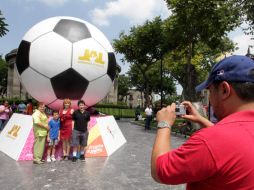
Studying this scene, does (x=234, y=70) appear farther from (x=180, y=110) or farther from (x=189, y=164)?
(x=180, y=110)

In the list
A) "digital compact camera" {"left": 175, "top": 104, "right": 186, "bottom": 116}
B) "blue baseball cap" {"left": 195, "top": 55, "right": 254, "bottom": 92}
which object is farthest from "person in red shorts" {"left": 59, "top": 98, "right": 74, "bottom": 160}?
"blue baseball cap" {"left": 195, "top": 55, "right": 254, "bottom": 92}

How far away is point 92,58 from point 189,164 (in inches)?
319

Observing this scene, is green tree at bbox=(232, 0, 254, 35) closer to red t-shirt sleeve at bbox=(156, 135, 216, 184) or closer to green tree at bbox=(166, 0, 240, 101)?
green tree at bbox=(166, 0, 240, 101)

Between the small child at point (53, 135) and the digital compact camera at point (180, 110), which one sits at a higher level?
the digital compact camera at point (180, 110)

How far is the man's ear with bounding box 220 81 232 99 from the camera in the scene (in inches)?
69.1

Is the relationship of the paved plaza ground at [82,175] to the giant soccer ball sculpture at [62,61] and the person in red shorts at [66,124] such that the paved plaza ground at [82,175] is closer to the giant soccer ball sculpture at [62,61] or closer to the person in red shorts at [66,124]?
the person in red shorts at [66,124]

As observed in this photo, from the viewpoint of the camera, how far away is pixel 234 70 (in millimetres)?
1752

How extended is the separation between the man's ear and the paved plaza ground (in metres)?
4.84

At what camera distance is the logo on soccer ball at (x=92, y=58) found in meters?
9.29

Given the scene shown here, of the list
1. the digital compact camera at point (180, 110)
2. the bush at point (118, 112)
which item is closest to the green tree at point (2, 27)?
the digital compact camera at point (180, 110)

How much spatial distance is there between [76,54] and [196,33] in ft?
46.0

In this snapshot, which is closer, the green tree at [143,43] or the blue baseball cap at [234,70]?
the blue baseball cap at [234,70]

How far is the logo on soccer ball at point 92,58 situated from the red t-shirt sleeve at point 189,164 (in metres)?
7.81

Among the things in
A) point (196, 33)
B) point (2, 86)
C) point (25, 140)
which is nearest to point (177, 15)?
point (196, 33)
